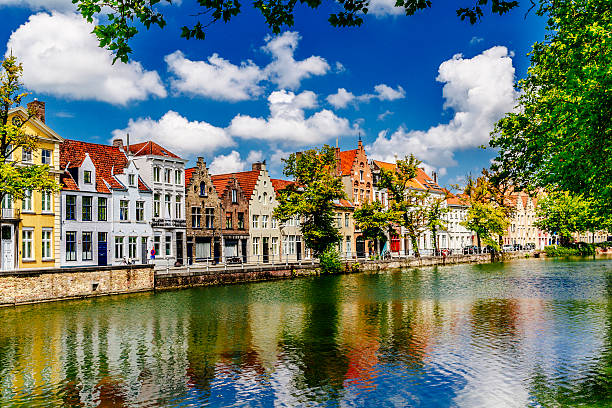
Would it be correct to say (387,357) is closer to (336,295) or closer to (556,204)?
(336,295)

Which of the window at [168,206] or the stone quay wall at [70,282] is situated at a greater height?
the window at [168,206]

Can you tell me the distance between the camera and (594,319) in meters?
25.7

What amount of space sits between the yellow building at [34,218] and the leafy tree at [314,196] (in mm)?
23634

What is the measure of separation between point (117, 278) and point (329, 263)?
23954 mm

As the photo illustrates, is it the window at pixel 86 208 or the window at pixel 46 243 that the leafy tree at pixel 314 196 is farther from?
the window at pixel 46 243

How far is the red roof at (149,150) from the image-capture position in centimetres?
5544

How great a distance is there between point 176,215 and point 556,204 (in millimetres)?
68936

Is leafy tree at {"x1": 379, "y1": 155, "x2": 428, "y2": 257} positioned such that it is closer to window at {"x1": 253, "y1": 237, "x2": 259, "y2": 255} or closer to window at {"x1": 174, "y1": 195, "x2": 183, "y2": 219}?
window at {"x1": 253, "y1": 237, "x2": 259, "y2": 255}

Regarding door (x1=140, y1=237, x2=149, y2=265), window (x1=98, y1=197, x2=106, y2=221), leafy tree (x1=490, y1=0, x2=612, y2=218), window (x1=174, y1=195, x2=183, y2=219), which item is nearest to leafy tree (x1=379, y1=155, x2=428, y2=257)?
window (x1=174, y1=195, x2=183, y2=219)

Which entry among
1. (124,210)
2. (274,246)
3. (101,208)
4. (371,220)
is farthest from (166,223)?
(371,220)

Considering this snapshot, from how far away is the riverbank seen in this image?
119ft

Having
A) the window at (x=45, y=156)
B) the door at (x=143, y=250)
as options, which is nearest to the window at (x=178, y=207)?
the door at (x=143, y=250)

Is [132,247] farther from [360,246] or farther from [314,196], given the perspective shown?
[360,246]

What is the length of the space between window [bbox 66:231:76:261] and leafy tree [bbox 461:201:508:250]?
63936 mm
